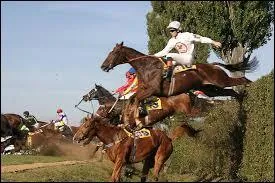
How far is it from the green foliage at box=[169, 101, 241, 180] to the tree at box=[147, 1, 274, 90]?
37.1 ft

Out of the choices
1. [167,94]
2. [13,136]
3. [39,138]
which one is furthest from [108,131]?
[39,138]

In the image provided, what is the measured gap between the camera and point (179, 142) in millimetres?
20219

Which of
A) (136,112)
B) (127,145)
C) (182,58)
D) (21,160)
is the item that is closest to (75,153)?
(21,160)

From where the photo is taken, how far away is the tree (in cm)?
2973

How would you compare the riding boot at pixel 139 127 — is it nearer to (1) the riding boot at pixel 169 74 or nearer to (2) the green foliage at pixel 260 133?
(1) the riding boot at pixel 169 74

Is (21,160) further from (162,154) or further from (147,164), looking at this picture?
(162,154)

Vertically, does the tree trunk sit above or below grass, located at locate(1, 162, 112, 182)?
above

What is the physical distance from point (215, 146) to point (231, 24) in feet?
46.0

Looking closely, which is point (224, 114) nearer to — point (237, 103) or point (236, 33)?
point (237, 103)

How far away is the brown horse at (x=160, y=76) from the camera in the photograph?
15.6 m

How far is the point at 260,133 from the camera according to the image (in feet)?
45.7

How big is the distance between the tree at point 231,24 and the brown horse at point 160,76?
1319 cm

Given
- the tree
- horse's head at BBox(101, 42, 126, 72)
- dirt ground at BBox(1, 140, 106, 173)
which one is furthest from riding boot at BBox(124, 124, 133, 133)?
the tree

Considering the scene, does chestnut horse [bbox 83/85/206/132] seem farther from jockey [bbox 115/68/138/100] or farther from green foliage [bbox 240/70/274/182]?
green foliage [bbox 240/70/274/182]
